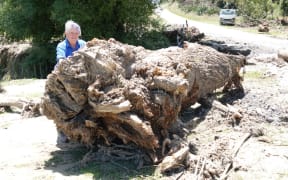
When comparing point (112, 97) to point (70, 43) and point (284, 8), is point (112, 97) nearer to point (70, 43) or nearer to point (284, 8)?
point (70, 43)

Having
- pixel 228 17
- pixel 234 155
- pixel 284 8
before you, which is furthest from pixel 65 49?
pixel 284 8

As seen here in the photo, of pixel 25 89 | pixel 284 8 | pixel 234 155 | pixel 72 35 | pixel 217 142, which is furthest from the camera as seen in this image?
pixel 284 8

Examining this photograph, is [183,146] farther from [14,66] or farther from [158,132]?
[14,66]

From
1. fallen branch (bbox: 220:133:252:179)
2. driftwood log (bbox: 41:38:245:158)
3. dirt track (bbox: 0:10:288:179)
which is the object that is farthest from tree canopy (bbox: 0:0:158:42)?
fallen branch (bbox: 220:133:252:179)

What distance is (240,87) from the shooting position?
9.38 meters

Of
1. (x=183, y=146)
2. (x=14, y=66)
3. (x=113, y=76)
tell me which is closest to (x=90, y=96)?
(x=113, y=76)

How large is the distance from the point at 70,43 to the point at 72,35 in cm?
16

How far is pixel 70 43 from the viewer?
714 centimetres

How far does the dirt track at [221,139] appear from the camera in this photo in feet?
19.8

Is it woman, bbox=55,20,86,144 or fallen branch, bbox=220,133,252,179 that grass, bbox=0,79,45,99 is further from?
fallen branch, bbox=220,133,252,179

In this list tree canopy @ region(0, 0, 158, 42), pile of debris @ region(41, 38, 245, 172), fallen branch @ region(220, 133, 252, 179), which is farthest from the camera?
tree canopy @ region(0, 0, 158, 42)

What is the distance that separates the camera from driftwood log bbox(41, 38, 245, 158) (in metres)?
6.16

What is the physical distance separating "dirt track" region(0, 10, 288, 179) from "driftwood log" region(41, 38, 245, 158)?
1.83 feet

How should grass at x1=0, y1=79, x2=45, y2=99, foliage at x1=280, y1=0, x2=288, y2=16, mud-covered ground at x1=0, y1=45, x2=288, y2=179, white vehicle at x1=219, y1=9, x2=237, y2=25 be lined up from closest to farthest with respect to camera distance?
1. mud-covered ground at x1=0, y1=45, x2=288, y2=179
2. grass at x1=0, y1=79, x2=45, y2=99
3. foliage at x1=280, y1=0, x2=288, y2=16
4. white vehicle at x1=219, y1=9, x2=237, y2=25
